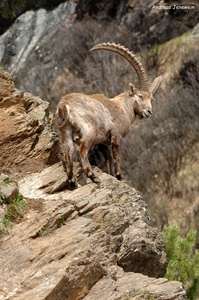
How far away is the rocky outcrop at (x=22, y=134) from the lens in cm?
1046

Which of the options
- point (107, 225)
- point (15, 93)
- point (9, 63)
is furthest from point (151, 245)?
point (9, 63)

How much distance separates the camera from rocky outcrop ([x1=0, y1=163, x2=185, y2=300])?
25.0 ft

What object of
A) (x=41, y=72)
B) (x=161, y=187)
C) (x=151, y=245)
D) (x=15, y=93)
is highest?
(x=15, y=93)

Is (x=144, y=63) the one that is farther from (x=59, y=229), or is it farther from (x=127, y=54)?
(x=59, y=229)

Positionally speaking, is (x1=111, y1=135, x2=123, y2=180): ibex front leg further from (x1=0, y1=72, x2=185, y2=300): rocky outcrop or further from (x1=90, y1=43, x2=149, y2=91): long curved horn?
(x1=90, y1=43, x2=149, y2=91): long curved horn

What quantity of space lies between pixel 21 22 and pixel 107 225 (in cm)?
4090

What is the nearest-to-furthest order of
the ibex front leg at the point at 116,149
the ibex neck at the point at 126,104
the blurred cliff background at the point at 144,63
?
the ibex front leg at the point at 116,149 → the ibex neck at the point at 126,104 → the blurred cliff background at the point at 144,63

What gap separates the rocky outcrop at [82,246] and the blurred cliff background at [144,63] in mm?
8916

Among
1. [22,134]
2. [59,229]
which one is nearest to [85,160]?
[22,134]

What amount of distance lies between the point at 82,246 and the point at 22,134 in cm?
316

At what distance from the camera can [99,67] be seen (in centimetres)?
3556

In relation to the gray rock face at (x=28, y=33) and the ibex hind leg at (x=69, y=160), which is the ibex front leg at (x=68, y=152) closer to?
the ibex hind leg at (x=69, y=160)

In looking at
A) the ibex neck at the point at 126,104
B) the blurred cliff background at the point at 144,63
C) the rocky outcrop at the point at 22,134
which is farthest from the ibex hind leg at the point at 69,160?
the blurred cliff background at the point at 144,63

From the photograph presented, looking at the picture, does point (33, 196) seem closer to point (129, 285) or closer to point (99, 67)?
point (129, 285)
